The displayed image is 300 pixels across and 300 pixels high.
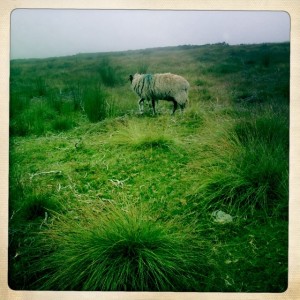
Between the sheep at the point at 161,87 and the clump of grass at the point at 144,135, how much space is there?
90 millimetres

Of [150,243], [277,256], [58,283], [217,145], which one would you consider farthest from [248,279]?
[58,283]

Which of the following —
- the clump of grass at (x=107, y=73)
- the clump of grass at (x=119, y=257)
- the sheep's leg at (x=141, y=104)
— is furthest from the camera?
the sheep's leg at (x=141, y=104)

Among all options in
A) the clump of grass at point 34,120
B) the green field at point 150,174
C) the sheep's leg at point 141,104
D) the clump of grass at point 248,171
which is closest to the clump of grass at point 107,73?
the green field at point 150,174

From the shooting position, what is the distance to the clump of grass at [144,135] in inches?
87.2

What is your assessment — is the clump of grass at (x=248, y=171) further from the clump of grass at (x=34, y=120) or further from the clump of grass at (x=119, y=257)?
the clump of grass at (x=34, y=120)

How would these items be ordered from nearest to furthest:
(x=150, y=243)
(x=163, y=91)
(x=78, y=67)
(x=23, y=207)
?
(x=150, y=243) < (x=23, y=207) < (x=78, y=67) < (x=163, y=91)

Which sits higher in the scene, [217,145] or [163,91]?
[163,91]

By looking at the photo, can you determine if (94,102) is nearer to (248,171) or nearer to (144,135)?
(144,135)

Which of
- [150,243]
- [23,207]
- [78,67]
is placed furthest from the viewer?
[78,67]

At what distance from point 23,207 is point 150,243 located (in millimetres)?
692

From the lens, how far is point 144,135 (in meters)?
2.26

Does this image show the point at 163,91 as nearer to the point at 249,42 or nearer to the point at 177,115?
the point at 177,115

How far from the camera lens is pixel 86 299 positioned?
1.88m

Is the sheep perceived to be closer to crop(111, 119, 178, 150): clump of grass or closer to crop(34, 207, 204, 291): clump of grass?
crop(111, 119, 178, 150): clump of grass
